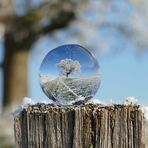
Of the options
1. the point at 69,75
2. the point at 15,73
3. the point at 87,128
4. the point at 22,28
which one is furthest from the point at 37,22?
the point at 87,128

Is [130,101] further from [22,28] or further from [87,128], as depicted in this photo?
[22,28]

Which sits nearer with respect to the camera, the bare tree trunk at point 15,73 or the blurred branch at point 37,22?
the blurred branch at point 37,22

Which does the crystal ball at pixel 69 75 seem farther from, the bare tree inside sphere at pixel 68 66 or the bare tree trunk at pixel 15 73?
the bare tree trunk at pixel 15 73

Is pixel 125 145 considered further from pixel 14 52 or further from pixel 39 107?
pixel 14 52

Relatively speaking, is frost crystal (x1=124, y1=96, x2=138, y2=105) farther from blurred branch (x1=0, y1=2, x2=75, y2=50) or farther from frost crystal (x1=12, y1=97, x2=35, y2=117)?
blurred branch (x1=0, y1=2, x2=75, y2=50)

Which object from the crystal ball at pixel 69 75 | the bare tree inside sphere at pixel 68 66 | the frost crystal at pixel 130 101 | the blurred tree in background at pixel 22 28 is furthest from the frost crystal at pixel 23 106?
the blurred tree in background at pixel 22 28
